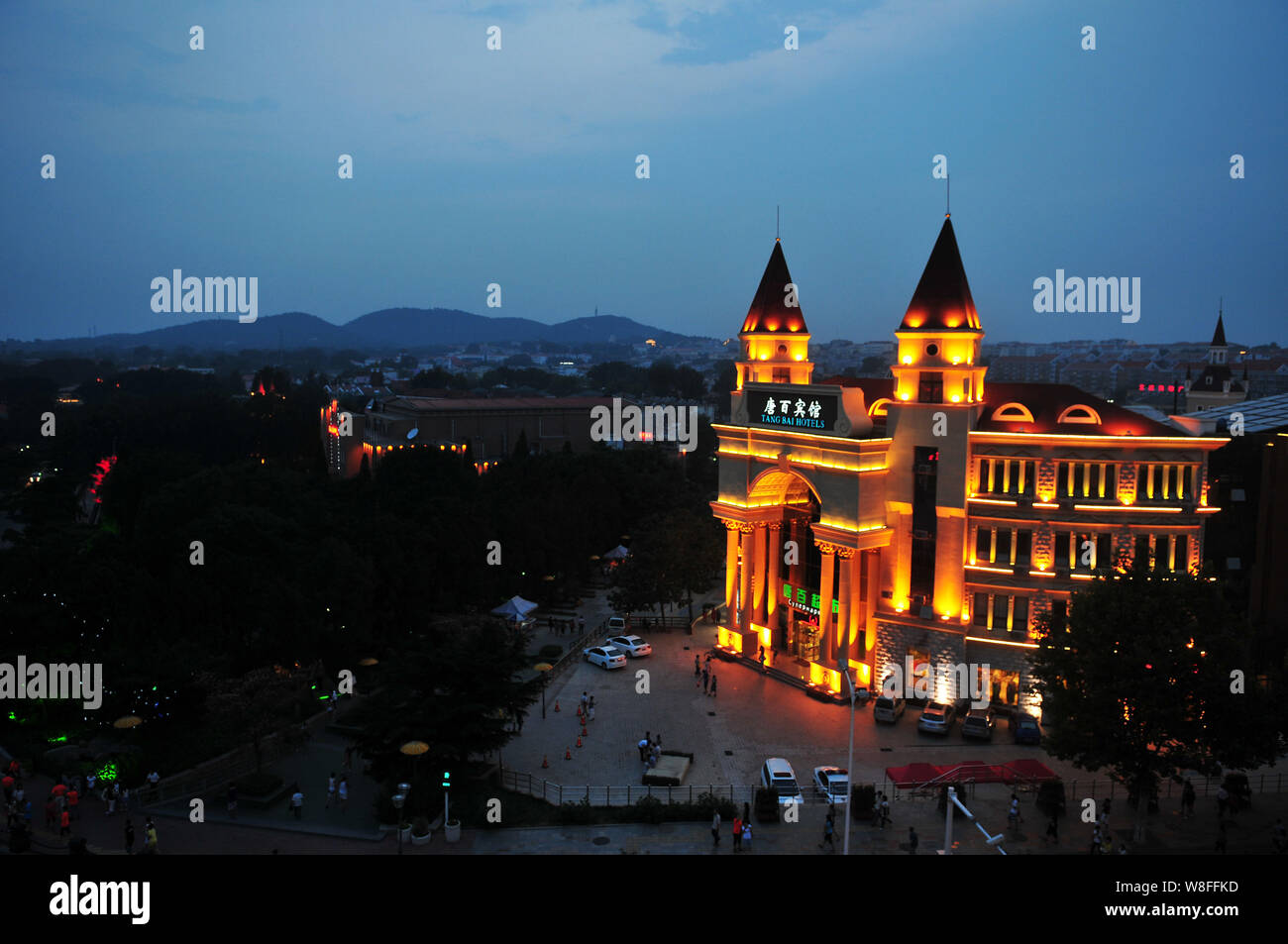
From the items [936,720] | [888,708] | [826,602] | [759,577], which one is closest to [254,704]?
[826,602]

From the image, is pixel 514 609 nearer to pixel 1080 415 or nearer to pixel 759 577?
pixel 759 577

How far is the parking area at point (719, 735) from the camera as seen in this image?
3344 centimetres

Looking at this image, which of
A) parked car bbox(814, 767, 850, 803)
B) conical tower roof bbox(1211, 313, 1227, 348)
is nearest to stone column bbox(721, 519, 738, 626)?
parked car bbox(814, 767, 850, 803)

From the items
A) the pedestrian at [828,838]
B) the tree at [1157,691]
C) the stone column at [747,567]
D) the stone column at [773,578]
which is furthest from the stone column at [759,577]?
the tree at [1157,691]

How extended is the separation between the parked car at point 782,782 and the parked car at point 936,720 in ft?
24.9

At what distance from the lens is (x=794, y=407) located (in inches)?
1674

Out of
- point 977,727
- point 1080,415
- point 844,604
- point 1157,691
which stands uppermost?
point 1080,415

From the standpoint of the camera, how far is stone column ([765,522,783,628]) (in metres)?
46.3

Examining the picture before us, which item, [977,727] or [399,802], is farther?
[977,727]

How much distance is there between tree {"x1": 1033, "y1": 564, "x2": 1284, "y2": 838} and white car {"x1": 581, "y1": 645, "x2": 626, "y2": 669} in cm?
2186

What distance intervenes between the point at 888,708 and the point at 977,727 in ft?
11.9

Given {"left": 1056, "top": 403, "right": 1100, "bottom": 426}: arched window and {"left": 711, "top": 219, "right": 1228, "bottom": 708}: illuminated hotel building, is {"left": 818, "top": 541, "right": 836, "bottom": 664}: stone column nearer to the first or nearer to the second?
{"left": 711, "top": 219, "right": 1228, "bottom": 708}: illuminated hotel building

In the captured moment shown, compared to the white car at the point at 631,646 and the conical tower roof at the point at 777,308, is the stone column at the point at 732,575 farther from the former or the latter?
the conical tower roof at the point at 777,308
